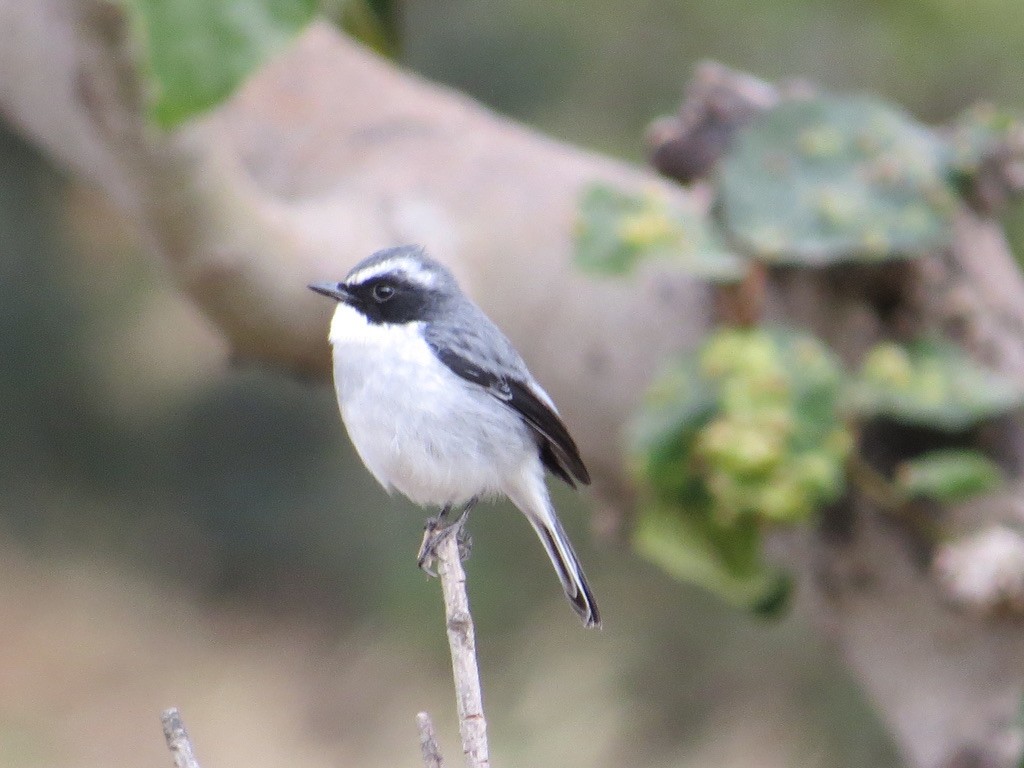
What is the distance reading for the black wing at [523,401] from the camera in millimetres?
2256

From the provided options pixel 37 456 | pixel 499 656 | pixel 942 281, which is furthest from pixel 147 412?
pixel 942 281

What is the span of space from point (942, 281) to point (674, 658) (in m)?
1.80

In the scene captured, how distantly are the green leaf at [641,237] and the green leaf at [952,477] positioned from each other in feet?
1.74

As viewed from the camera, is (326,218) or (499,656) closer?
(326,218)

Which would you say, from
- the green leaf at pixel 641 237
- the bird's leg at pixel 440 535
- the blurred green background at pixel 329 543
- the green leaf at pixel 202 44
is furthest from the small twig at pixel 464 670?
the blurred green background at pixel 329 543

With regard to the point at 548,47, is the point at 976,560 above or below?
below

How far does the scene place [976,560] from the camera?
2688 mm

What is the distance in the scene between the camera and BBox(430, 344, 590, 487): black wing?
2.26 metres

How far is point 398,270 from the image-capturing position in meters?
2.21

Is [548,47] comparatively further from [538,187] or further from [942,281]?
[942,281]

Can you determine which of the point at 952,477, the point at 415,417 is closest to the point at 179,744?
the point at 415,417

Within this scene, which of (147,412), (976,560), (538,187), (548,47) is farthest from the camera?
(147,412)

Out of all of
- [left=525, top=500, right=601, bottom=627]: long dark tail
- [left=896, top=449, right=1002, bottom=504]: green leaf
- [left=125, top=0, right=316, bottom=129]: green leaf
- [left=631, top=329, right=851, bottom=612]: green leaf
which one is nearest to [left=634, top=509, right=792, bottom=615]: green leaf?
[left=631, top=329, right=851, bottom=612]: green leaf

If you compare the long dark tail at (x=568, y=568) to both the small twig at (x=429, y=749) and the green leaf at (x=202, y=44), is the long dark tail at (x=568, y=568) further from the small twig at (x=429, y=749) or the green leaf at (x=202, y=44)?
the green leaf at (x=202, y=44)
